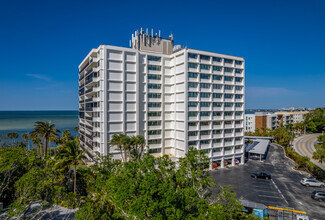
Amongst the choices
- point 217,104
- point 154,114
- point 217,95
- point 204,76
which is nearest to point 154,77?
point 154,114

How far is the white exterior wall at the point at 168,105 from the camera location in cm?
5034

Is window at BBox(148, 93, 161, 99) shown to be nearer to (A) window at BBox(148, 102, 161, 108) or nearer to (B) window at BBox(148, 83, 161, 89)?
(A) window at BBox(148, 102, 161, 108)

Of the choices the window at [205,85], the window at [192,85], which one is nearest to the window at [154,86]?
the window at [192,85]

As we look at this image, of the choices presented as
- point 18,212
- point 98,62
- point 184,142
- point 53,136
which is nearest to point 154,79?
point 98,62

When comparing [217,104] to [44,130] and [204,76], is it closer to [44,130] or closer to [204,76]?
[204,76]

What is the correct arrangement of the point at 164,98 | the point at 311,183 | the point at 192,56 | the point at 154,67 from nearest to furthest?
the point at 311,183 → the point at 192,56 → the point at 154,67 → the point at 164,98

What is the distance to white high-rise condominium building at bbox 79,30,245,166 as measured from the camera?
50.7 meters

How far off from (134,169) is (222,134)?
43797 mm

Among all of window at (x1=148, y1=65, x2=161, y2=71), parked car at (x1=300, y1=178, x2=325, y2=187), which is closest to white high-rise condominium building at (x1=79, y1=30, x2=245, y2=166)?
window at (x1=148, y1=65, x2=161, y2=71)

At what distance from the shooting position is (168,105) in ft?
193

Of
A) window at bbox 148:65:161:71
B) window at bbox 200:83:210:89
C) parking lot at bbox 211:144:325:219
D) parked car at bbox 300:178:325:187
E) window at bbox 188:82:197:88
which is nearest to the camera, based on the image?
parking lot at bbox 211:144:325:219

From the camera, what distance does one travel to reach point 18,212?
649 inches

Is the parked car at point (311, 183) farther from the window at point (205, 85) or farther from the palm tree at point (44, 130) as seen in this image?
the palm tree at point (44, 130)

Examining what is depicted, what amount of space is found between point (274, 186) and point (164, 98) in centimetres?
3260
